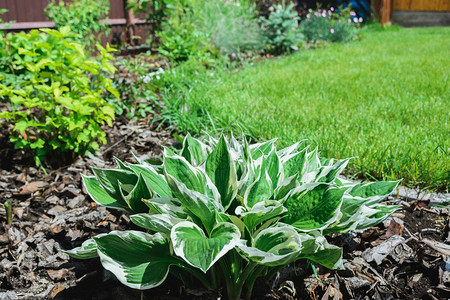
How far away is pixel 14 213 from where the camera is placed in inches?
104

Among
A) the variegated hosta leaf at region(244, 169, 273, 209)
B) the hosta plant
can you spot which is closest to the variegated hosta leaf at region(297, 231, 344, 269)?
the hosta plant

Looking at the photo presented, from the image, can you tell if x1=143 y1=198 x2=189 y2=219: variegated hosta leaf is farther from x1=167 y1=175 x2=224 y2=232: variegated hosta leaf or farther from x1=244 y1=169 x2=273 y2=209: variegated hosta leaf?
x1=244 y1=169 x2=273 y2=209: variegated hosta leaf

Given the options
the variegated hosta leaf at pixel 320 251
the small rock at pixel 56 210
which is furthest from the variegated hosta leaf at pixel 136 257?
the small rock at pixel 56 210

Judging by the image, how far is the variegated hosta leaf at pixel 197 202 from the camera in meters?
1.49

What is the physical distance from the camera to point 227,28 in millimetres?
7340

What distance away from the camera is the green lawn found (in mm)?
2805

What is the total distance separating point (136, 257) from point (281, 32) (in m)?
6.82

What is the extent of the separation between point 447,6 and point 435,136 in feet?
39.2

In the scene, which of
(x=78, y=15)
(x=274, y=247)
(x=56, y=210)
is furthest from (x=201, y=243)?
(x=78, y=15)

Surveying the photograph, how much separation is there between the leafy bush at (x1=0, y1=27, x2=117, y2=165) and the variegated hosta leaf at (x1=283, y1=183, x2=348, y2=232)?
5.99ft

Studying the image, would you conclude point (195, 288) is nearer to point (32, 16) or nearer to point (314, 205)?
point (314, 205)

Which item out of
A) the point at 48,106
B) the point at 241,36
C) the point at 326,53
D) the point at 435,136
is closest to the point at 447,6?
the point at 326,53

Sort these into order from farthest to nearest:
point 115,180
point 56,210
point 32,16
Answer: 1. point 32,16
2. point 56,210
3. point 115,180

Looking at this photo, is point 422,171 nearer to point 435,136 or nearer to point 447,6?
point 435,136
